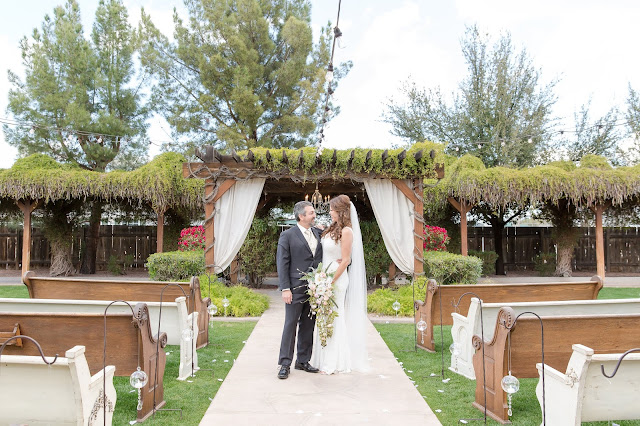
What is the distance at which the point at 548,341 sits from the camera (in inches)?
143

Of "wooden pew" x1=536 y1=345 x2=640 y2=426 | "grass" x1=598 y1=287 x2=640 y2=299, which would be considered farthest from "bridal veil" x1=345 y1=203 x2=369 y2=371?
"grass" x1=598 y1=287 x2=640 y2=299

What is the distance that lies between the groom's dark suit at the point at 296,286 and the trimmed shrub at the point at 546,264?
1425 cm

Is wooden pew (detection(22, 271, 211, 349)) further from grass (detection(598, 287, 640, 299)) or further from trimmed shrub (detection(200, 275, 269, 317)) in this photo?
grass (detection(598, 287, 640, 299))

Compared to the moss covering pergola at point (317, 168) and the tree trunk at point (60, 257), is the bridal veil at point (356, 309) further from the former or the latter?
the tree trunk at point (60, 257)

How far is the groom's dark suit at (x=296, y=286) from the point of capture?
15.3 feet

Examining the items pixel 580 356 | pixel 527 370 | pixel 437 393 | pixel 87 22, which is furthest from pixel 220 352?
pixel 87 22

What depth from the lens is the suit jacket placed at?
4.72 meters

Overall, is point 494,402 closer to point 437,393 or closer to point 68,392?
point 437,393

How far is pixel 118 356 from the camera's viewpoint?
361 centimetres

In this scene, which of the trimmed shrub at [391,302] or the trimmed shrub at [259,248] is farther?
the trimmed shrub at [259,248]

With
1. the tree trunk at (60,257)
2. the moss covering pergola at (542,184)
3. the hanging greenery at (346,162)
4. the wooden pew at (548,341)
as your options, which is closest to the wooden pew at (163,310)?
the wooden pew at (548,341)

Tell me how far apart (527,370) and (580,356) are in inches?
39.5

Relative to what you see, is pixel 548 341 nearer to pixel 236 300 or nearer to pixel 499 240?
pixel 236 300

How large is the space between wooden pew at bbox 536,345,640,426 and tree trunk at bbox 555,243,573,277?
14698 mm
